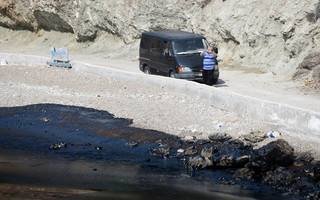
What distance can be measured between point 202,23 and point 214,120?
546 inches

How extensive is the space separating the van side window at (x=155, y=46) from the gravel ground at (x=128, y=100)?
174cm

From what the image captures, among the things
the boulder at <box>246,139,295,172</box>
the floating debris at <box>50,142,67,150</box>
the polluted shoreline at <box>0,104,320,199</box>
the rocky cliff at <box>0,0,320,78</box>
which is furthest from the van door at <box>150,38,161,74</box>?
the boulder at <box>246,139,295,172</box>

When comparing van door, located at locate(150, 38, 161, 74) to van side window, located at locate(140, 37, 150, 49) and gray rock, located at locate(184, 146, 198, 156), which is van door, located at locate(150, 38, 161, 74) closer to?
van side window, located at locate(140, 37, 150, 49)

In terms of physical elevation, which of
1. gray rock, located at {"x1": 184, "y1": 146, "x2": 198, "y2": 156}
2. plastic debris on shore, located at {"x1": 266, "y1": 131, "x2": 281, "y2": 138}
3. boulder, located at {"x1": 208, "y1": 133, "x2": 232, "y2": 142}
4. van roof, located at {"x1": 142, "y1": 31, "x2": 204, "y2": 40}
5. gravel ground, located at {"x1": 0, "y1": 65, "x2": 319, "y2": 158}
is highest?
van roof, located at {"x1": 142, "y1": 31, "x2": 204, "y2": 40}

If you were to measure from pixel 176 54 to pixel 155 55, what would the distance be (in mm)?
1470

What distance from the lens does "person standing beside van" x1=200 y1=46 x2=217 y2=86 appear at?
20578 millimetres

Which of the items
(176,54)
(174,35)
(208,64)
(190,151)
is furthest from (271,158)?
(174,35)

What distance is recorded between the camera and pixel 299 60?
23.4 meters

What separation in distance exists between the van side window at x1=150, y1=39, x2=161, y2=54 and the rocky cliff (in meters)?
5.12

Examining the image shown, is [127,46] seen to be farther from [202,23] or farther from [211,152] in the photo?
[211,152]

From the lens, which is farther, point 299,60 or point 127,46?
point 127,46

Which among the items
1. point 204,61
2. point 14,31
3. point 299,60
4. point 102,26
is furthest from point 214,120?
point 14,31

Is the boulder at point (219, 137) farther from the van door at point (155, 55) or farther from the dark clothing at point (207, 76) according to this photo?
the van door at point (155, 55)

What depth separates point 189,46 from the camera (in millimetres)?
22266
